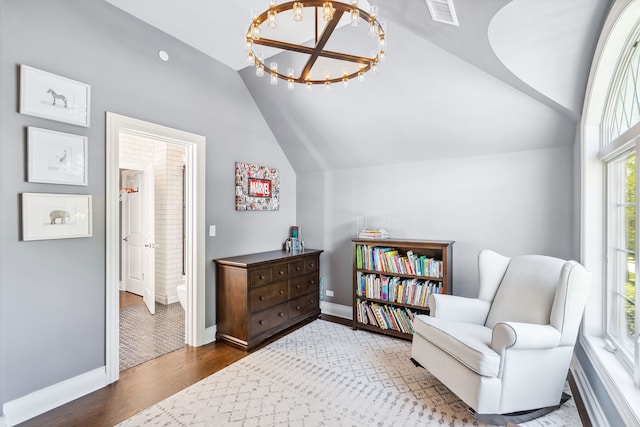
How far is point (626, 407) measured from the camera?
4.82 feet

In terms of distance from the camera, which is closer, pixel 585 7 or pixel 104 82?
pixel 585 7

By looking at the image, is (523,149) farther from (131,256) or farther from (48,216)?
(131,256)

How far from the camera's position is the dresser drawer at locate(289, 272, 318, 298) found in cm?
356

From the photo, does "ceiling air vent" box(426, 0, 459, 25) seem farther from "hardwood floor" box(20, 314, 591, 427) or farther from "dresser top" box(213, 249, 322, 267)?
"hardwood floor" box(20, 314, 591, 427)

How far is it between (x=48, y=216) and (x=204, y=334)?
1750 mm

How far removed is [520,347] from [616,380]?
1.51 feet

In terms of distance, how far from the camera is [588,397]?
2.04 meters

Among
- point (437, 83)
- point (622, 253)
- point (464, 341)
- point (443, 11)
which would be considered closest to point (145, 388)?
point (464, 341)

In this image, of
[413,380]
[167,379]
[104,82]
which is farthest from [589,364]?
[104,82]

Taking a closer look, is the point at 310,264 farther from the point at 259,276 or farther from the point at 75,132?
the point at 75,132

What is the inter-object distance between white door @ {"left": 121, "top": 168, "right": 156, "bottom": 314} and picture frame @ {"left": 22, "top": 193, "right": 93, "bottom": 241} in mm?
1865

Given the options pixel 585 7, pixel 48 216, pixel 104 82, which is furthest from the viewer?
pixel 104 82

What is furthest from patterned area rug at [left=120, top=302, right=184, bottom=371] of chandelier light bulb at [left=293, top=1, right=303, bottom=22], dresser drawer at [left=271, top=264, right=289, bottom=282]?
chandelier light bulb at [left=293, top=1, right=303, bottom=22]

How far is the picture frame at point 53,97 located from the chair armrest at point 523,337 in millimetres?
3217
